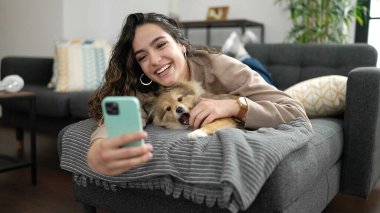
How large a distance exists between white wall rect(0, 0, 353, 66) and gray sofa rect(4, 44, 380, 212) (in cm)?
201

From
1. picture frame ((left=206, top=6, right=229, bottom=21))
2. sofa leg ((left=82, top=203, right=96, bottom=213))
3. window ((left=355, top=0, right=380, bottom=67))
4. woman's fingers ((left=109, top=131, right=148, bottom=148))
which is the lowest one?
sofa leg ((left=82, top=203, right=96, bottom=213))

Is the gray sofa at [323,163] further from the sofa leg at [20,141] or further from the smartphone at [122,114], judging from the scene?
the sofa leg at [20,141]

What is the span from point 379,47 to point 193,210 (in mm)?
3579

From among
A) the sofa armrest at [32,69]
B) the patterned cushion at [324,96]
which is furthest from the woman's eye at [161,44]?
the sofa armrest at [32,69]

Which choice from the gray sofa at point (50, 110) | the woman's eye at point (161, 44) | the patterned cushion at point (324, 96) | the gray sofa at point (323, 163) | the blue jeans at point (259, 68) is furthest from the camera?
the gray sofa at point (50, 110)

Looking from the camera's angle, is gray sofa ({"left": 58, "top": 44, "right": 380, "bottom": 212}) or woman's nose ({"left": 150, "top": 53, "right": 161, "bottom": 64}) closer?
gray sofa ({"left": 58, "top": 44, "right": 380, "bottom": 212})

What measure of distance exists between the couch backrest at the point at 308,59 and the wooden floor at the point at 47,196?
0.89 meters

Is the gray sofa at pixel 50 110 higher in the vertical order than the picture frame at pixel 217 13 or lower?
lower

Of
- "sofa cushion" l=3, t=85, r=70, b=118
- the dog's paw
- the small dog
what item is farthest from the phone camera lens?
"sofa cushion" l=3, t=85, r=70, b=118

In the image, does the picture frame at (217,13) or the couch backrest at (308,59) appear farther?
the picture frame at (217,13)

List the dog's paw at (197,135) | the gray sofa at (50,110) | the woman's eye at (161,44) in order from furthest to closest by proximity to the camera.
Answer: the gray sofa at (50,110) < the woman's eye at (161,44) < the dog's paw at (197,135)

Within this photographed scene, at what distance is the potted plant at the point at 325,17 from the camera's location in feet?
11.9

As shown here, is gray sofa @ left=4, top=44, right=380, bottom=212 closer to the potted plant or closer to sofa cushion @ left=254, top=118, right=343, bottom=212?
sofa cushion @ left=254, top=118, right=343, bottom=212

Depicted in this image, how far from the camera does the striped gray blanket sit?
105cm
